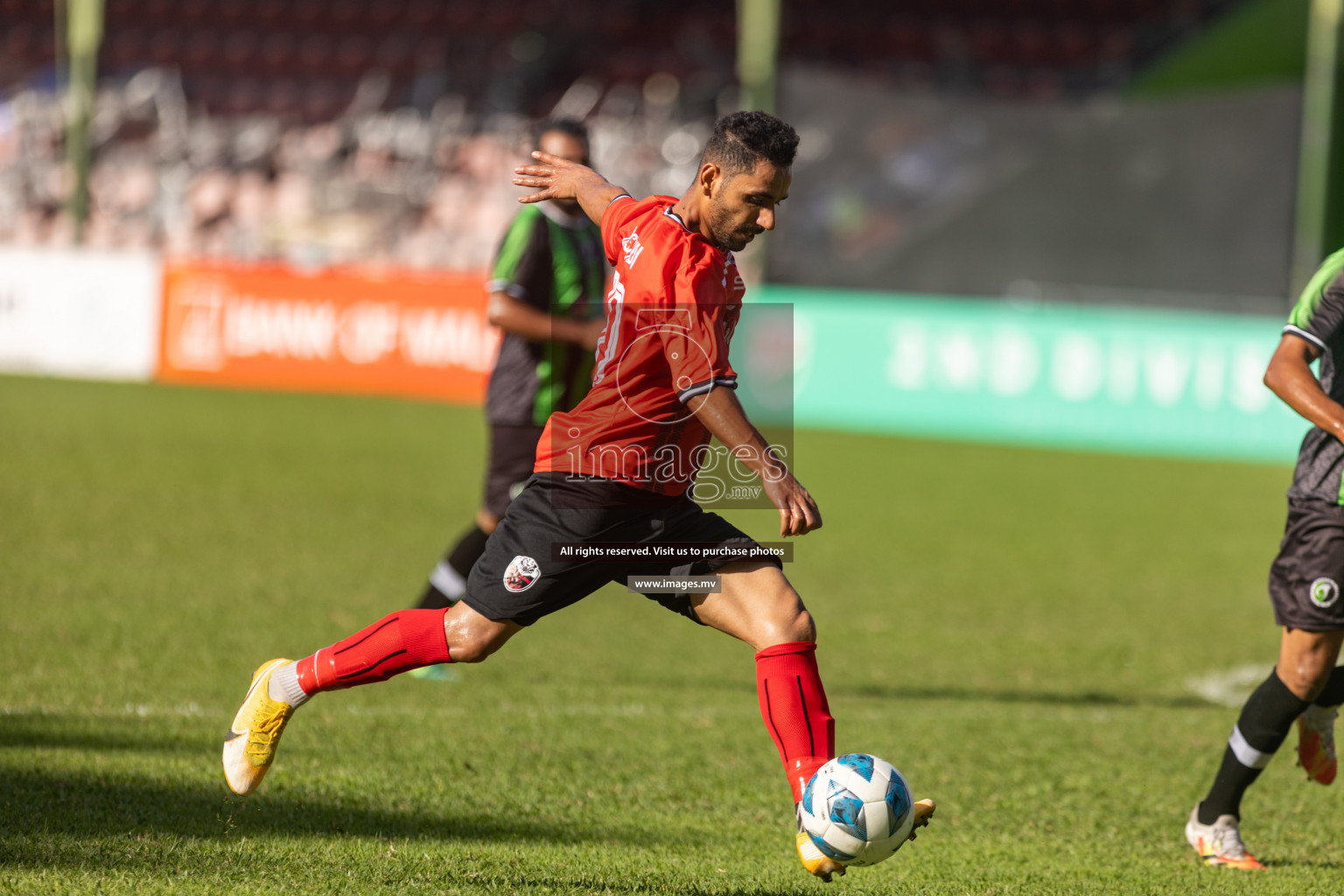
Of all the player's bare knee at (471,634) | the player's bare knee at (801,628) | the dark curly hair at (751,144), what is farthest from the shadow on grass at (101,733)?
the dark curly hair at (751,144)

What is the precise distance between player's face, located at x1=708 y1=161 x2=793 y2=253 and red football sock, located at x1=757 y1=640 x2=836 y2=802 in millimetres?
965

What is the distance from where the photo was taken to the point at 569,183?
4266 millimetres

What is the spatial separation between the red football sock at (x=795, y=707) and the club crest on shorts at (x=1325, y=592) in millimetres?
1489

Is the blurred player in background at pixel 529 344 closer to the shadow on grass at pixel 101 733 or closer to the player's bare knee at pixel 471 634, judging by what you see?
the shadow on grass at pixel 101 733

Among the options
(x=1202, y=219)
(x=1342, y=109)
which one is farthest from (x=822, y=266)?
(x=1342, y=109)

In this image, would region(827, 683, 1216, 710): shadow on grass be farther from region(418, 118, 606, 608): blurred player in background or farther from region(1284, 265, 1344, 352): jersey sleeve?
region(1284, 265, 1344, 352): jersey sleeve

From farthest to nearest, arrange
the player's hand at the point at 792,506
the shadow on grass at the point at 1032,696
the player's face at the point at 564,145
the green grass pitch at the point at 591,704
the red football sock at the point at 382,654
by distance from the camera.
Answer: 1. the shadow on grass at the point at 1032,696
2. the player's face at the point at 564,145
3. the green grass pitch at the point at 591,704
4. the red football sock at the point at 382,654
5. the player's hand at the point at 792,506

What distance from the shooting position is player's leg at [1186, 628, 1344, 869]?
4.42 m

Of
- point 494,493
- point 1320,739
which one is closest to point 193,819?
point 494,493

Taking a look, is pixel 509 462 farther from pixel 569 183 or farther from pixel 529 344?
pixel 569 183

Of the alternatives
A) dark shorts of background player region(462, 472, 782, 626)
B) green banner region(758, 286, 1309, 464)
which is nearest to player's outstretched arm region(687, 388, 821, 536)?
dark shorts of background player region(462, 472, 782, 626)

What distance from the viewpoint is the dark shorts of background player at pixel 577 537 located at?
12.6 feet

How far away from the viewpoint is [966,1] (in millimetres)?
26453

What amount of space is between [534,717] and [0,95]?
25.1 m
